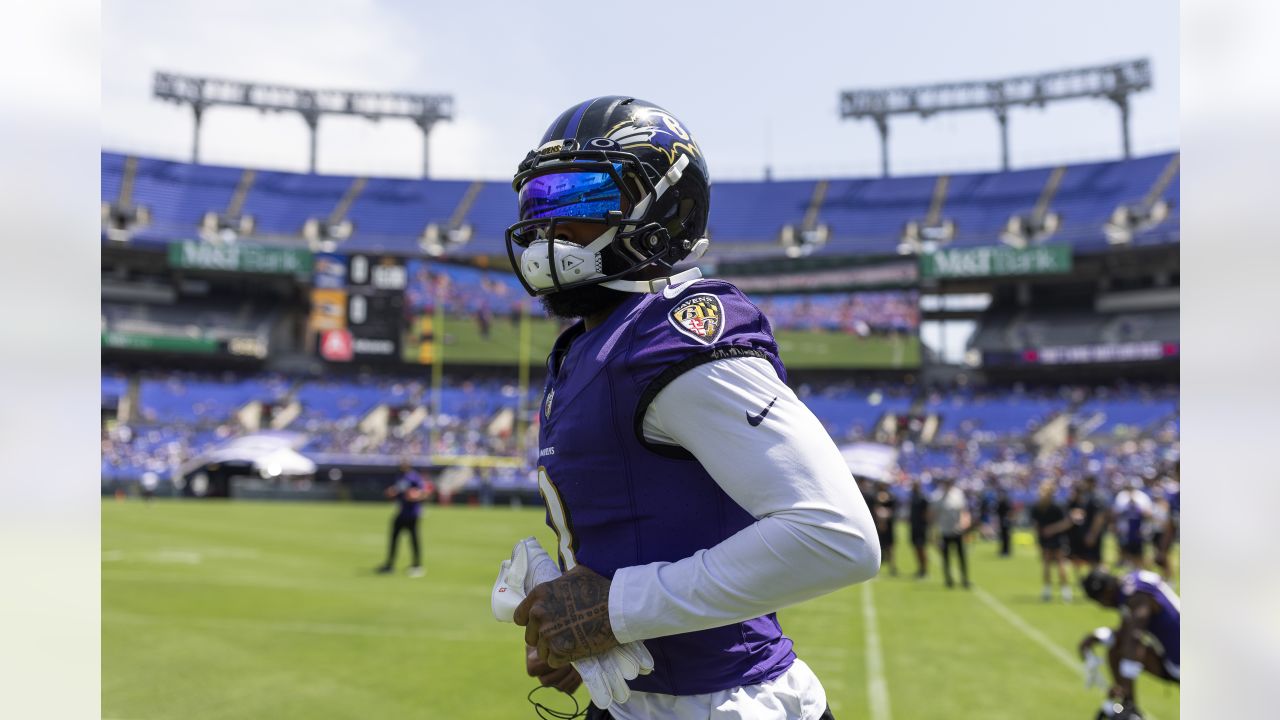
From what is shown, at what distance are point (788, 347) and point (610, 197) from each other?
4060cm

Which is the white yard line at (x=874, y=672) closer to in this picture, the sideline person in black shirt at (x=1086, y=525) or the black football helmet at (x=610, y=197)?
the sideline person in black shirt at (x=1086, y=525)

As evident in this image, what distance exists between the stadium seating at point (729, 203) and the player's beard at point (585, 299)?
1618 inches

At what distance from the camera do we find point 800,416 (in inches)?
58.6

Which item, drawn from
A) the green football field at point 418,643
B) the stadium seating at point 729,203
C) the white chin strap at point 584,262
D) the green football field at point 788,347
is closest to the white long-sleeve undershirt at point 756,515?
the white chin strap at point 584,262

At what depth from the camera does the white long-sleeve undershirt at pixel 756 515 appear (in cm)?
143

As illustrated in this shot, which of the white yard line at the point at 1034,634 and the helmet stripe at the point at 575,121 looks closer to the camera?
the helmet stripe at the point at 575,121

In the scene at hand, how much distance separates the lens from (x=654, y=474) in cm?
160

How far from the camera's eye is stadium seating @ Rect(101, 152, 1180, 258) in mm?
41938

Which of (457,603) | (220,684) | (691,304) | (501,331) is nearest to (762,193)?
(501,331)

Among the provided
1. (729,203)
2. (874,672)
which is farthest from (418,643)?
(729,203)

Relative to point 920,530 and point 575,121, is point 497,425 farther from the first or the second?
point 575,121

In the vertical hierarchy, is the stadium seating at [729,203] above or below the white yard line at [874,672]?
above

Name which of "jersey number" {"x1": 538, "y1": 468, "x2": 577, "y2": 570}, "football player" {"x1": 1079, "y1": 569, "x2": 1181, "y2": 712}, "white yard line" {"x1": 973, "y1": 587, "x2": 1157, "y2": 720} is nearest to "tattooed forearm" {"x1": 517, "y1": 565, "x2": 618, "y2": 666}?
"jersey number" {"x1": 538, "y1": 468, "x2": 577, "y2": 570}

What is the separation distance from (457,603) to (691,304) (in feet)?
32.8
